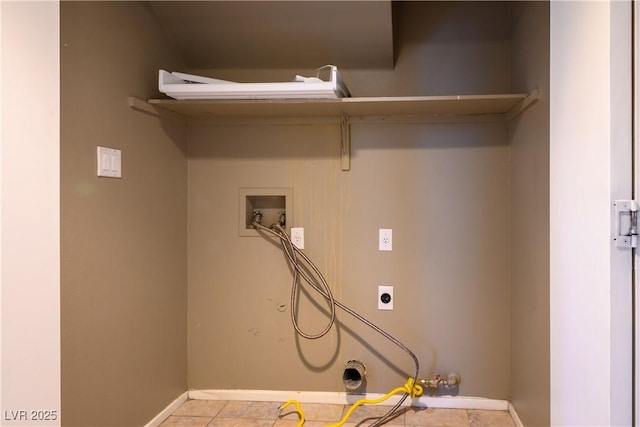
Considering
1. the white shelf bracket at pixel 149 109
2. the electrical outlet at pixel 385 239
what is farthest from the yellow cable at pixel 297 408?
the white shelf bracket at pixel 149 109

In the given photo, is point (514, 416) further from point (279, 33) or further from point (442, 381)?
point (279, 33)

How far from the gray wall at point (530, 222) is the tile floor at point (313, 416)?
24 cm

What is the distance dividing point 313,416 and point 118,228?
1.33 m

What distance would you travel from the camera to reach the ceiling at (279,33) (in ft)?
5.97

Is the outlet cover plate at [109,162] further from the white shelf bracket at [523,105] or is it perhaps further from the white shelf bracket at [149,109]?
the white shelf bracket at [523,105]

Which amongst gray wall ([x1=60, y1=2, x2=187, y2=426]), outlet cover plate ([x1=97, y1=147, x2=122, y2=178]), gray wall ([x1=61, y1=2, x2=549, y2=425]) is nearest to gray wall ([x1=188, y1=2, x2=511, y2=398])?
gray wall ([x1=61, y1=2, x2=549, y2=425])

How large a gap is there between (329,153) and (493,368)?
1450mm

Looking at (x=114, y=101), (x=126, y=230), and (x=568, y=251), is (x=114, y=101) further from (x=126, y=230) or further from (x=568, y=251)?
(x=568, y=251)

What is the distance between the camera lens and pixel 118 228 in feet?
5.38

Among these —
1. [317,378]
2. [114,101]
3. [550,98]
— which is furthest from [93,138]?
[550,98]

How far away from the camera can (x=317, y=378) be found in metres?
2.16

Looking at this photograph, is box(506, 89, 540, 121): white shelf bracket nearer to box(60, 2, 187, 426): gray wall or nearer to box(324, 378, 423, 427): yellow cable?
box(324, 378, 423, 427): yellow cable

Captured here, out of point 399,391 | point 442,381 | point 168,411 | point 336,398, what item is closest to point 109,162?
point 168,411

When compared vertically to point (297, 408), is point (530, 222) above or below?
above
